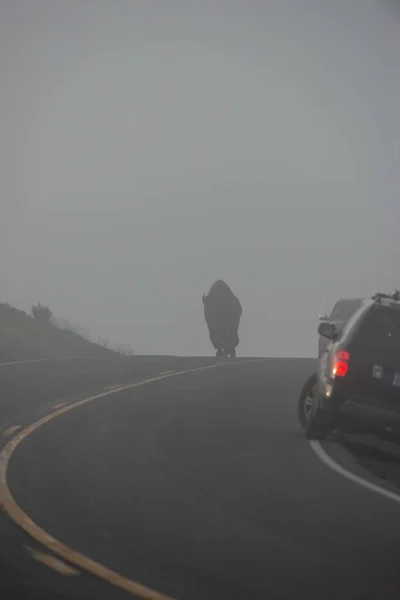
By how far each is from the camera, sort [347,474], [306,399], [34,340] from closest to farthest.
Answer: [347,474] → [306,399] → [34,340]

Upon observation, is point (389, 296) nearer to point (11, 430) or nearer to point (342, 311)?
point (11, 430)

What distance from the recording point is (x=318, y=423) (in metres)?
12.2

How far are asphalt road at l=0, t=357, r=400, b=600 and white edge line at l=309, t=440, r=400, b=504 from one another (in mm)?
110

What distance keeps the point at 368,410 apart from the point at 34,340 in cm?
2380

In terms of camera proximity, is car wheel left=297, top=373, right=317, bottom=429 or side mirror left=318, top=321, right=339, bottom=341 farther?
car wheel left=297, top=373, right=317, bottom=429

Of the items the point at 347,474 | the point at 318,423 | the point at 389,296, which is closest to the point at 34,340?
the point at 318,423

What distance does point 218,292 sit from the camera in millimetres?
41625

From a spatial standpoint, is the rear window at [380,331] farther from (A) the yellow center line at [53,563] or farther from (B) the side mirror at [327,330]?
(A) the yellow center line at [53,563]

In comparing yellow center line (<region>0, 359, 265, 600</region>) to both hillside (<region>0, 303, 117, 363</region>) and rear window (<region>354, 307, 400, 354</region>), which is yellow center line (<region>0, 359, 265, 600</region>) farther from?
hillside (<region>0, 303, 117, 363</region>)

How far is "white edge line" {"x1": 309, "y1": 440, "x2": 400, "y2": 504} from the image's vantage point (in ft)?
30.0

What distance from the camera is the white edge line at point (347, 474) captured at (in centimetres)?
913

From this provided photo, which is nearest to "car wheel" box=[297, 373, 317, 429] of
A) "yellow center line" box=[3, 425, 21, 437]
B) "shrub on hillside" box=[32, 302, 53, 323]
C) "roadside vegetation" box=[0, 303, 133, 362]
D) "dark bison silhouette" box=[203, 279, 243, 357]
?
"yellow center line" box=[3, 425, 21, 437]

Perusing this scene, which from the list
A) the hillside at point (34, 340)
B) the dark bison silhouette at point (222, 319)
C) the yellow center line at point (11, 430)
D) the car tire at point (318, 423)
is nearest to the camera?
the car tire at point (318, 423)

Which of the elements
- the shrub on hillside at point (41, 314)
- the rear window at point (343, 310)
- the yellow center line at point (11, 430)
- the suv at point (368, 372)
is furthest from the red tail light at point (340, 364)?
the shrub on hillside at point (41, 314)
